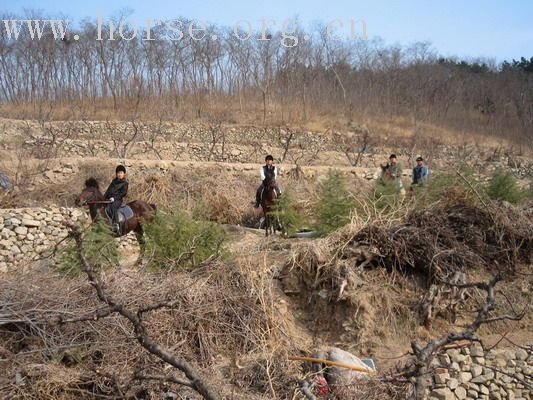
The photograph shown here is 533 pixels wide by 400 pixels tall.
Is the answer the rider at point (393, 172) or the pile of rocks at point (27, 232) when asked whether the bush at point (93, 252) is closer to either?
the pile of rocks at point (27, 232)

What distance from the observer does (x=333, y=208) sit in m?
9.25

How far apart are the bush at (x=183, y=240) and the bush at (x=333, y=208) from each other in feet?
7.03

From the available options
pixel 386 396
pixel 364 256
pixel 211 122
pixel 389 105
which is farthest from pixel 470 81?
pixel 386 396

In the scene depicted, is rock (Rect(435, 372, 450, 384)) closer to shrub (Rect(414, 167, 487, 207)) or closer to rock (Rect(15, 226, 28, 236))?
shrub (Rect(414, 167, 487, 207))

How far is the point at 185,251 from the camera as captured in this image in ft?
23.9

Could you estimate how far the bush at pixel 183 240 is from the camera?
7352 millimetres

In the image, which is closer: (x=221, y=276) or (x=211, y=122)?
(x=221, y=276)

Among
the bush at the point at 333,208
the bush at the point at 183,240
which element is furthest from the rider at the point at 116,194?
the bush at the point at 333,208

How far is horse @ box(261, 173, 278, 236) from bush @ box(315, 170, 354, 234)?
6.65 ft

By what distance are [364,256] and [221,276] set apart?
202 centimetres

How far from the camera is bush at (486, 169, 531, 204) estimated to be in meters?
10.9

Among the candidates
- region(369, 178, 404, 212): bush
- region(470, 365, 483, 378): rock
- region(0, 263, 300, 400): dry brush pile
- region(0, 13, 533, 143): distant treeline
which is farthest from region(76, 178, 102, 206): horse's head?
region(0, 13, 533, 143): distant treeline

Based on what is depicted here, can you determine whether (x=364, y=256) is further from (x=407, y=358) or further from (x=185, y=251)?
(x=185, y=251)

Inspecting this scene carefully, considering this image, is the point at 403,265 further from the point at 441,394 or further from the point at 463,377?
the point at 441,394
